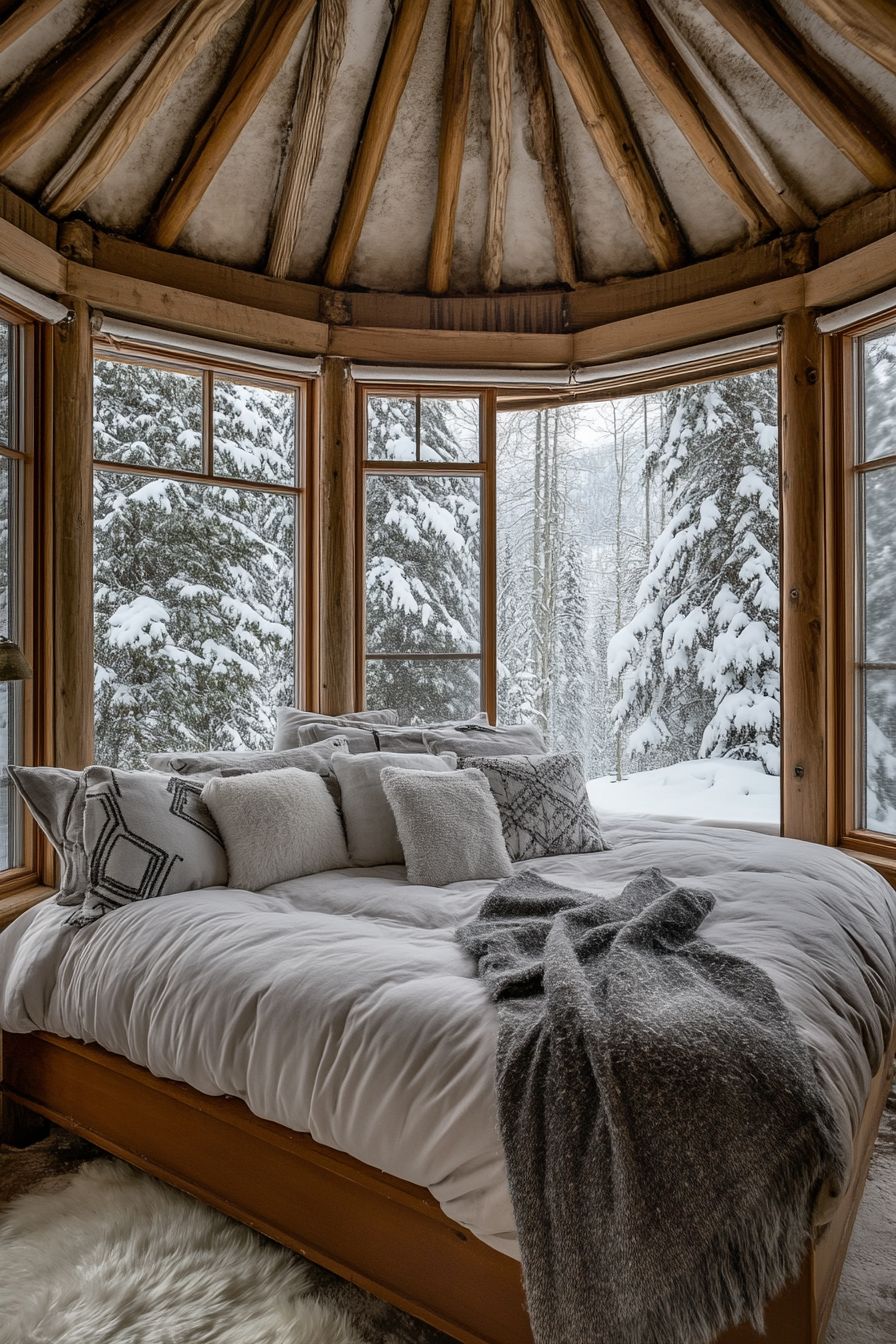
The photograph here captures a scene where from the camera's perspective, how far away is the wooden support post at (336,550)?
3.72 meters

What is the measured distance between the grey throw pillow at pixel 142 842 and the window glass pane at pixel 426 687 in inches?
57.4

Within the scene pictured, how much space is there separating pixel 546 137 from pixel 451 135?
39cm

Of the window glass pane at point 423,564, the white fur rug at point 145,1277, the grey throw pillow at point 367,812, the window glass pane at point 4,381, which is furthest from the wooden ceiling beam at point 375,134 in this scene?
the white fur rug at point 145,1277

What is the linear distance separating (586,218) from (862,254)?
115cm

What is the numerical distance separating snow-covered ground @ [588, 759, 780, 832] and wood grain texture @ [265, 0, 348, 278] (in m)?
2.62

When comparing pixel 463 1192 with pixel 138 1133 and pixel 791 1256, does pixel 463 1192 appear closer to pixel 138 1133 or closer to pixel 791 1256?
pixel 791 1256

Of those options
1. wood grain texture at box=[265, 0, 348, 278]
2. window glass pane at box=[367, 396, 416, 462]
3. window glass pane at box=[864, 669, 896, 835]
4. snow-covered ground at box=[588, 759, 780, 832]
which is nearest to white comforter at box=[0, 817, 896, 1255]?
window glass pane at box=[864, 669, 896, 835]

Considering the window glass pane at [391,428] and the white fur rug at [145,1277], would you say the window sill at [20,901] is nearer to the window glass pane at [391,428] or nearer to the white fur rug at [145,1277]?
the white fur rug at [145,1277]

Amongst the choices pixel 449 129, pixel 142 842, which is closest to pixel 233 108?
pixel 449 129

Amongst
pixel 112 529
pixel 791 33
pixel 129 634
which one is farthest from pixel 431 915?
pixel 791 33

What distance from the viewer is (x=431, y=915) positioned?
216 cm

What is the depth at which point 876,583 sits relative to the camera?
10.5 feet

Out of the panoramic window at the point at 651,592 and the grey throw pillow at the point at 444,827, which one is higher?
the panoramic window at the point at 651,592

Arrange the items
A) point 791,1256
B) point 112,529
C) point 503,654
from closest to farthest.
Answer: point 791,1256 → point 112,529 → point 503,654
